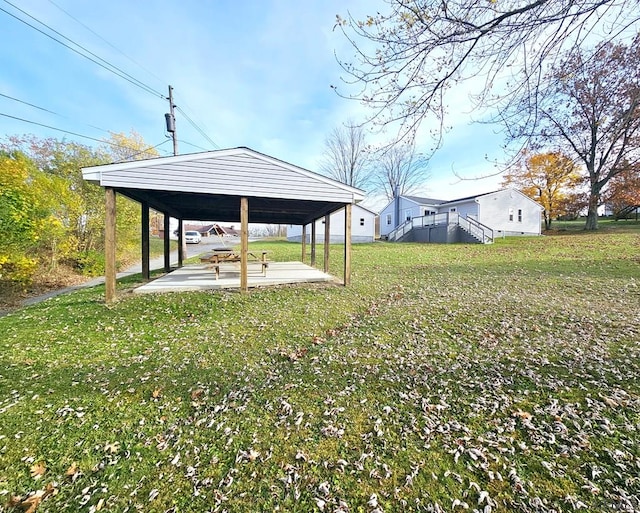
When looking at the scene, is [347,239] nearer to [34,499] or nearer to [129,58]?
[34,499]

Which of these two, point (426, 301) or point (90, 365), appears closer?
point (90, 365)

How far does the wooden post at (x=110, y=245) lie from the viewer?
6113 millimetres

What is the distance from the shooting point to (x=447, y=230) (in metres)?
22.7

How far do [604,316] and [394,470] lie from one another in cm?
580

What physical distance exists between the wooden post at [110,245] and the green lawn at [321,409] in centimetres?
53

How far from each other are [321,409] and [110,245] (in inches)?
229

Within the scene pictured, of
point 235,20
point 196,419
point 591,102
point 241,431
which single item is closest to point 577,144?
point 591,102

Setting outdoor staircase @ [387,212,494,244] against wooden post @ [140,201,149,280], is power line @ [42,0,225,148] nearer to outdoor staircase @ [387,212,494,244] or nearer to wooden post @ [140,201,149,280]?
wooden post @ [140,201,149,280]

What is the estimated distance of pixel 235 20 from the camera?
6871 millimetres

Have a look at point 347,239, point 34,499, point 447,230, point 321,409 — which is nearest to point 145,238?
point 347,239

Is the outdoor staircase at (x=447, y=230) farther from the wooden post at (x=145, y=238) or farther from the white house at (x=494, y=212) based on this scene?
the wooden post at (x=145, y=238)

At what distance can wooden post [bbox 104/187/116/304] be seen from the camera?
611 cm

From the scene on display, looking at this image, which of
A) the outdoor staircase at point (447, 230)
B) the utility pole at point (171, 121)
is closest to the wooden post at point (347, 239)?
the utility pole at point (171, 121)

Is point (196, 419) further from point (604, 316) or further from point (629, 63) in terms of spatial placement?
point (604, 316)
